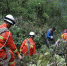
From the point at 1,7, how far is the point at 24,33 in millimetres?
3926

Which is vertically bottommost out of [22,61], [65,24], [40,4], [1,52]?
[65,24]

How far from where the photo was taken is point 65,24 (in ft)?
45.8

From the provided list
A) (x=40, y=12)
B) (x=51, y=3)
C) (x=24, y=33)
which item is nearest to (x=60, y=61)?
(x=24, y=33)

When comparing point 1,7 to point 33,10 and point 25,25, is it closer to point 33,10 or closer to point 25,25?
point 25,25

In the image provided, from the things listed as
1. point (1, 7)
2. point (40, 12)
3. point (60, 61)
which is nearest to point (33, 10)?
point (40, 12)

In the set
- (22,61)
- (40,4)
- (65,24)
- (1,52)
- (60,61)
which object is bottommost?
(65,24)

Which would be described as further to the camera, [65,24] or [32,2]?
[65,24]

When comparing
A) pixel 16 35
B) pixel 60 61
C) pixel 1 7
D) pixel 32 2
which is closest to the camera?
pixel 60 61

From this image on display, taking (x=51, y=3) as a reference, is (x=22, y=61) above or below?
below

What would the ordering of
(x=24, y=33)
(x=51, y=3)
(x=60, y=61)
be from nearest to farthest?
(x=60, y=61)
(x=24, y=33)
(x=51, y=3)

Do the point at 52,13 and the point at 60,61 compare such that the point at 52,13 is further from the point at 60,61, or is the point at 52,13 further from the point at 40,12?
the point at 60,61

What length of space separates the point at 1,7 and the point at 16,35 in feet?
13.5

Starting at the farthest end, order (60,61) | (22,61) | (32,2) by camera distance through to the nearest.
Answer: (32,2) < (22,61) < (60,61)

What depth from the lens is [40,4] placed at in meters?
12.2
